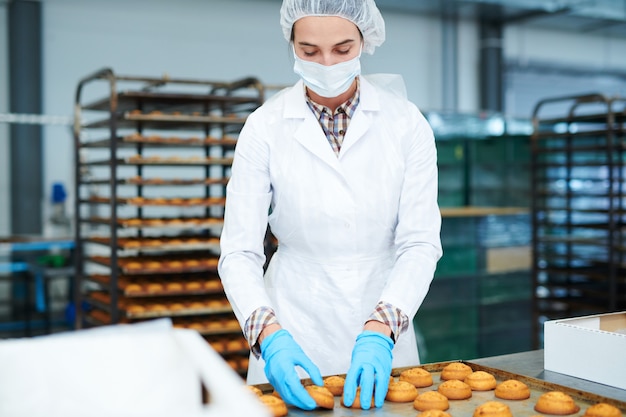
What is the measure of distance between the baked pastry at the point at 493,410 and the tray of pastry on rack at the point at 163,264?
2.80m

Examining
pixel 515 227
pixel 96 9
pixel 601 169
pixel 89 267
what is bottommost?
pixel 89 267

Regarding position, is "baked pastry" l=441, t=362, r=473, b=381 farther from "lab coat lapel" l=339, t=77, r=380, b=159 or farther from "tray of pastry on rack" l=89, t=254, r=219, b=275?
"tray of pastry on rack" l=89, t=254, r=219, b=275

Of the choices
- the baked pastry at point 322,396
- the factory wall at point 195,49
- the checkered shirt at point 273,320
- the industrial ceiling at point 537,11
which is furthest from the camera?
the industrial ceiling at point 537,11

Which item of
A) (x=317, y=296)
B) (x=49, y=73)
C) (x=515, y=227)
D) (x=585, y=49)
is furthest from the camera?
(x=585, y=49)

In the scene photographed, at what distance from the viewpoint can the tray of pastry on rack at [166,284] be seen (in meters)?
3.85

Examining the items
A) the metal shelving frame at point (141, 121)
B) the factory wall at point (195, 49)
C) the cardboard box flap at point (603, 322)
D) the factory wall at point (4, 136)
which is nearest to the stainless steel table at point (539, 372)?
the cardboard box flap at point (603, 322)

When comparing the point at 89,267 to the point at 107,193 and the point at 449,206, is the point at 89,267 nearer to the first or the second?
the point at 107,193

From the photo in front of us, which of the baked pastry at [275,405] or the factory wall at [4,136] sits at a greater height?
the factory wall at [4,136]

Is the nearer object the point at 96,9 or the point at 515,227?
the point at 515,227

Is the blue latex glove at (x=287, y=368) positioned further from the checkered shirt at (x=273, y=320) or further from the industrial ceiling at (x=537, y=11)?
the industrial ceiling at (x=537, y=11)

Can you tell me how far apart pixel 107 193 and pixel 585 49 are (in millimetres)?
7145

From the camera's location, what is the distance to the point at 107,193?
695 centimetres

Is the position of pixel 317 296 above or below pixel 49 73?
below

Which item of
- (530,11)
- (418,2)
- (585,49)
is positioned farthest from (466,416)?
(585,49)
